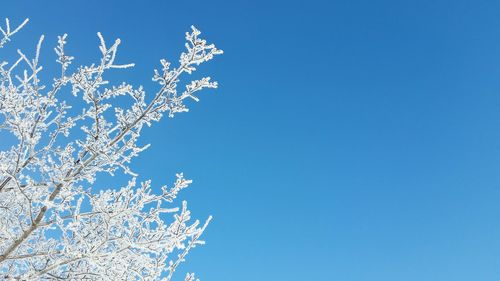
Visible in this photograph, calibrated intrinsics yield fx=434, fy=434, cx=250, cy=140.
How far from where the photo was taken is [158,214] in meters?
5.44

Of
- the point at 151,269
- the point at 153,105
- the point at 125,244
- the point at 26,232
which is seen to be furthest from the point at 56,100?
the point at 151,269

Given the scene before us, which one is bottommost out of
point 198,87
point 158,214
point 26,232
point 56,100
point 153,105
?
point 26,232

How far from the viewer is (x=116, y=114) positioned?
17.2ft

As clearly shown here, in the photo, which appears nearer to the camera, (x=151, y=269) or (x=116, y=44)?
(x=116, y=44)

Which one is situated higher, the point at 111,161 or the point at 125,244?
the point at 111,161

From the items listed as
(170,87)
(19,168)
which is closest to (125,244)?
(19,168)

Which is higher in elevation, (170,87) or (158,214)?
(170,87)

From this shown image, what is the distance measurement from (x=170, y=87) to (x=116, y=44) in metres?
0.78

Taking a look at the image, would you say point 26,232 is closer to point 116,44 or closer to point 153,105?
Answer: point 153,105

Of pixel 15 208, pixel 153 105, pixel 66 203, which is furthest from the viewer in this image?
pixel 15 208

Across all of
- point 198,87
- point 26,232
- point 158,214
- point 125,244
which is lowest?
point 26,232

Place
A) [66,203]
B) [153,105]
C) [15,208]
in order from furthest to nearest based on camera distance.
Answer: [15,208]
[153,105]
[66,203]

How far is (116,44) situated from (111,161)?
138cm

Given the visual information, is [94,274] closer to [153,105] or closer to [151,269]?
[151,269]
